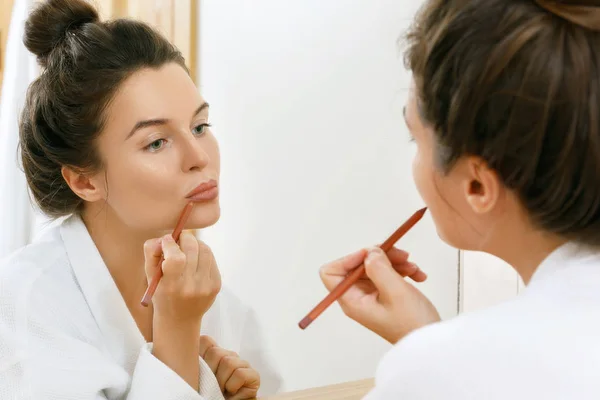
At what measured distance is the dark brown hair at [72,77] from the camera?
105cm

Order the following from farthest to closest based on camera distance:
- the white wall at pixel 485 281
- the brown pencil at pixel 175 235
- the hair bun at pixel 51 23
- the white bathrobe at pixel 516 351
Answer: the white wall at pixel 485 281
the hair bun at pixel 51 23
the brown pencil at pixel 175 235
the white bathrobe at pixel 516 351

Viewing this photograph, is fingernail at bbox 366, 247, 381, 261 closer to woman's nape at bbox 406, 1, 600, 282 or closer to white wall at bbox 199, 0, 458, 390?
woman's nape at bbox 406, 1, 600, 282

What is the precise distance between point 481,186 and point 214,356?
24.2 inches

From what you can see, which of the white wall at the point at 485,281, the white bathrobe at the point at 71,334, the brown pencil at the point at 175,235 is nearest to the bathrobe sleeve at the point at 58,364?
the white bathrobe at the point at 71,334

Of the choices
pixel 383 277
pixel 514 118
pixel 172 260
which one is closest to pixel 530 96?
pixel 514 118

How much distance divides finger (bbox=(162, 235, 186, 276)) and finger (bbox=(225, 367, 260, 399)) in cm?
20

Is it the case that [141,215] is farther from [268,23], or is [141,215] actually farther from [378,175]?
[268,23]

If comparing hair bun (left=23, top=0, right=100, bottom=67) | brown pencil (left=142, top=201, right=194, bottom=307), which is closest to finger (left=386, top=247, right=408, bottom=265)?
brown pencil (left=142, top=201, right=194, bottom=307)

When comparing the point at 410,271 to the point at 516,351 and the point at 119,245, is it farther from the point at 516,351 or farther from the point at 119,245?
the point at 119,245

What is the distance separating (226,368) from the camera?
3.52 feet

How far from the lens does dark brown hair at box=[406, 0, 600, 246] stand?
0.54 meters

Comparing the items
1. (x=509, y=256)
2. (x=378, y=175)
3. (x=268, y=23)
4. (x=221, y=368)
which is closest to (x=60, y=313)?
(x=221, y=368)

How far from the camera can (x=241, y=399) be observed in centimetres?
105

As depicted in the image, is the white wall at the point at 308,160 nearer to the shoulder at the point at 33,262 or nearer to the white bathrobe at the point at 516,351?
the shoulder at the point at 33,262
